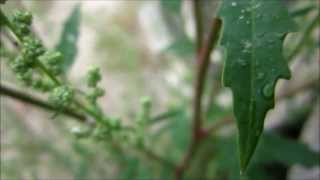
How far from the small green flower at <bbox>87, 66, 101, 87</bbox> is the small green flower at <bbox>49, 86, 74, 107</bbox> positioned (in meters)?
0.06

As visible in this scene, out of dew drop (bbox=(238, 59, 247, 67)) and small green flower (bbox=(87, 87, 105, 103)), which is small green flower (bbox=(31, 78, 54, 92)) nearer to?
small green flower (bbox=(87, 87, 105, 103))

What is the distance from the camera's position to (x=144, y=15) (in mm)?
2096

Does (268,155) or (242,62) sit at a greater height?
(242,62)

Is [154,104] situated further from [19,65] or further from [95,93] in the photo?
[19,65]

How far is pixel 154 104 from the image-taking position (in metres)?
1.85

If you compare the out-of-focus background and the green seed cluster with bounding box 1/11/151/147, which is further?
the out-of-focus background

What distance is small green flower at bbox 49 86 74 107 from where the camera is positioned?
2.21 ft

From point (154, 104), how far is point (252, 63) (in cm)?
124

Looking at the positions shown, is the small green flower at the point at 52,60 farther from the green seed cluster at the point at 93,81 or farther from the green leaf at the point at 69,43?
the green leaf at the point at 69,43

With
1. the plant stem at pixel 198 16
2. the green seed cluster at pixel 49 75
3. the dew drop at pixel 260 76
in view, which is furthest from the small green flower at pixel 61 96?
the plant stem at pixel 198 16

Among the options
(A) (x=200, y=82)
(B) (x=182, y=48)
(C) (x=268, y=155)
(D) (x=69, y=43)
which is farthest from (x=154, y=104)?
(D) (x=69, y=43)

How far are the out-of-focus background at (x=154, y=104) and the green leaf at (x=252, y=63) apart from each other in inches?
11.2

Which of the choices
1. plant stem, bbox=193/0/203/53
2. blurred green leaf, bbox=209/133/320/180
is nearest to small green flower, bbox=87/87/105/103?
plant stem, bbox=193/0/203/53

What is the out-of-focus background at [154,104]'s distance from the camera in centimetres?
123
